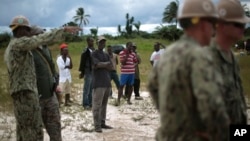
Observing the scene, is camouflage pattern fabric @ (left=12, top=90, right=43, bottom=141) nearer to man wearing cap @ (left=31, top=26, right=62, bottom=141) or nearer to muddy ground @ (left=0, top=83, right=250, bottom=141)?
man wearing cap @ (left=31, top=26, right=62, bottom=141)

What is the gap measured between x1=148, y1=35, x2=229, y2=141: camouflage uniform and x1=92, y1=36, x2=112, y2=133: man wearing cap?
543cm

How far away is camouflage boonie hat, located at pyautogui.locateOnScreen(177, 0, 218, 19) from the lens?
2.99 m

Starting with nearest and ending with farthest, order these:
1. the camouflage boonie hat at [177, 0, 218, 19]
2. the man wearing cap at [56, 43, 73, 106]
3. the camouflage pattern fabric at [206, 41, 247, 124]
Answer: the camouflage boonie hat at [177, 0, 218, 19] → the camouflage pattern fabric at [206, 41, 247, 124] → the man wearing cap at [56, 43, 73, 106]

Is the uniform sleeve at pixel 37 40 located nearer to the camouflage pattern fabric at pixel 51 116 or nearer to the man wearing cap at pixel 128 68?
the camouflage pattern fabric at pixel 51 116

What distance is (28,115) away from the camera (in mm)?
5562

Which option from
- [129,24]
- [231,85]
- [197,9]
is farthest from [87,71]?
[129,24]

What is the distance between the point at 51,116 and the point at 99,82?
8.31 ft

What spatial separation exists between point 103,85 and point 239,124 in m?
5.38

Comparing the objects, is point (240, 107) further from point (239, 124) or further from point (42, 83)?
point (42, 83)

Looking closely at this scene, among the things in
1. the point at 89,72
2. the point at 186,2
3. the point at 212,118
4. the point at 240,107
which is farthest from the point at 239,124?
the point at 89,72

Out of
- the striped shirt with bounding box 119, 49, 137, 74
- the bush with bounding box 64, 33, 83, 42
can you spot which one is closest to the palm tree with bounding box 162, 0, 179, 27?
the bush with bounding box 64, 33, 83, 42

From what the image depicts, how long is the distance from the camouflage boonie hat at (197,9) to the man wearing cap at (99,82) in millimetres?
5532

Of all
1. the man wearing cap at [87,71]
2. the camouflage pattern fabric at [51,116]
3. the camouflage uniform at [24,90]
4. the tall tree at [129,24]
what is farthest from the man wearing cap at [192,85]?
the tall tree at [129,24]

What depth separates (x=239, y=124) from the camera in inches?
129
